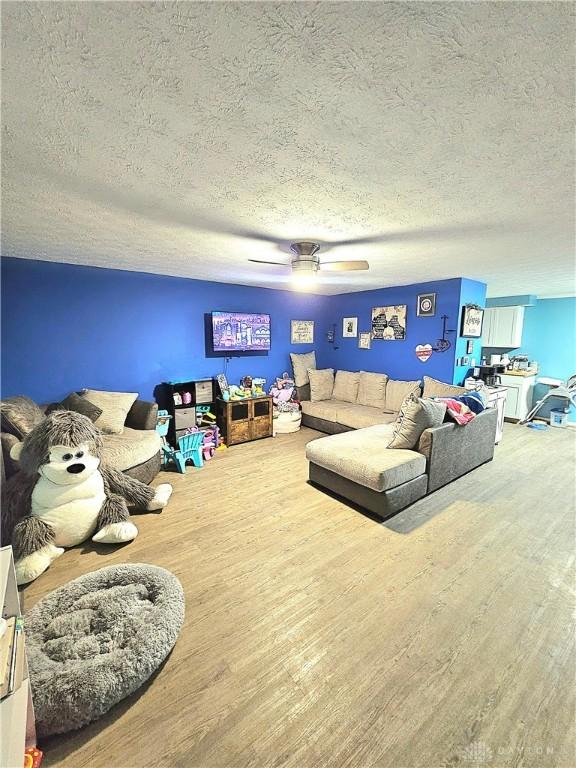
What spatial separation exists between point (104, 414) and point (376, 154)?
11.1 feet

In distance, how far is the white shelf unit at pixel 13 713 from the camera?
2.76 ft

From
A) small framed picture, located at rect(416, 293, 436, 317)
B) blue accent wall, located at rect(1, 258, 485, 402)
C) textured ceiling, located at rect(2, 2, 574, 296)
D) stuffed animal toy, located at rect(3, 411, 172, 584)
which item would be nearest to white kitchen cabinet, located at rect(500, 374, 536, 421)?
blue accent wall, located at rect(1, 258, 485, 402)

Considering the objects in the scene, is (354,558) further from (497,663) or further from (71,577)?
(71,577)

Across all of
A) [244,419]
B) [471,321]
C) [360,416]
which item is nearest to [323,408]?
[360,416]

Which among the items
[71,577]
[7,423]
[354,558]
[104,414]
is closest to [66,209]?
[7,423]

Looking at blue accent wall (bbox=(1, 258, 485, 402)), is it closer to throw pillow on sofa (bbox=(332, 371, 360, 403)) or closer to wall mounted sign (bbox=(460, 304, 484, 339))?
wall mounted sign (bbox=(460, 304, 484, 339))

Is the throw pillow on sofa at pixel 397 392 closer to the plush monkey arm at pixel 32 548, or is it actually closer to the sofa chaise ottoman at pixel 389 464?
the sofa chaise ottoman at pixel 389 464

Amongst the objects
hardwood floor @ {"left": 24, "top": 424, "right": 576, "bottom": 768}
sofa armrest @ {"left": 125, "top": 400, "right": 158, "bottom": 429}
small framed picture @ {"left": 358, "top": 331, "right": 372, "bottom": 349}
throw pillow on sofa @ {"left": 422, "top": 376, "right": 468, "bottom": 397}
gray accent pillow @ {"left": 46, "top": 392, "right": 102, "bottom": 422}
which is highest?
small framed picture @ {"left": 358, "top": 331, "right": 372, "bottom": 349}

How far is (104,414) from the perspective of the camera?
3.32 metres

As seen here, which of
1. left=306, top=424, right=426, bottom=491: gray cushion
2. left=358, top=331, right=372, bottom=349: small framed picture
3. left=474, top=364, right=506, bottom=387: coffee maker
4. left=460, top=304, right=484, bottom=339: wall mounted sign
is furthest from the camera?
left=358, top=331, right=372, bottom=349: small framed picture

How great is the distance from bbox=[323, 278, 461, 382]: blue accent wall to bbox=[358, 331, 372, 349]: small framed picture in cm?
7

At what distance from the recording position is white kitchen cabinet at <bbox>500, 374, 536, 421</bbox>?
5.53 metres

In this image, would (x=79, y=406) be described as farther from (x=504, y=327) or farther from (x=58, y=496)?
(x=504, y=327)

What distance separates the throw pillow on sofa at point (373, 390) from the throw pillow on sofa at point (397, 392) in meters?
0.10
